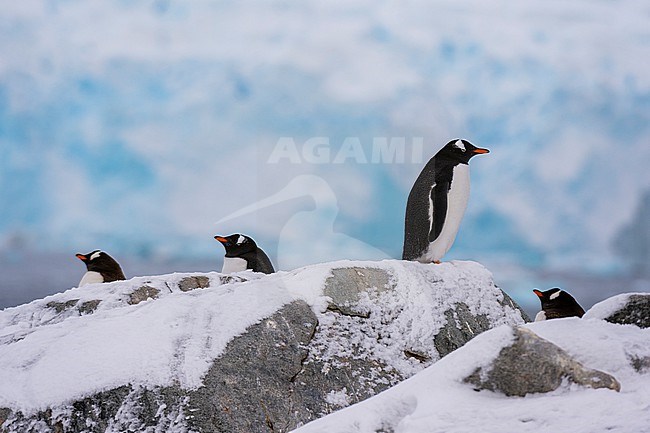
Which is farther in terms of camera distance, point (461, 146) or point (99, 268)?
point (99, 268)

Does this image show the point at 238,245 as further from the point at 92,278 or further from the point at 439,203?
the point at 439,203

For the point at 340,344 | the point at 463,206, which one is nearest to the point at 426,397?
the point at 340,344

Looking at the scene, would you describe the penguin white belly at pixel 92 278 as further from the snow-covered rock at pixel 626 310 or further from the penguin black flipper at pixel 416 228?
the snow-covered rock at pixel 626 310

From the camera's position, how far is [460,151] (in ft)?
14.6

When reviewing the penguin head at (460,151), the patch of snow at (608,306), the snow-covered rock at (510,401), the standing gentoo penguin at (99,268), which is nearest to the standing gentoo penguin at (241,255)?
the standing gentoo penguin at (99,268)

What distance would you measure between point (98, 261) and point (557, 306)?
345 cm

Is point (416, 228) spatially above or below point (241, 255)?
above

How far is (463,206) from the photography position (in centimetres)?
441

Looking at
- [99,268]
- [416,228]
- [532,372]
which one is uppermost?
[416,228]

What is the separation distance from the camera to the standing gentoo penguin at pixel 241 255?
5.97 m

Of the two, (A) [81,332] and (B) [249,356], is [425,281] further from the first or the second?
(A) [81,332]

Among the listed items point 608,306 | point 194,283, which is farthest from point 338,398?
point 194,283

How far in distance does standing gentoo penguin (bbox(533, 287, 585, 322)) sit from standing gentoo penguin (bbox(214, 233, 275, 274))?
2416 mm

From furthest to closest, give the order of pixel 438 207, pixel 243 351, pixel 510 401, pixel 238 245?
pixel 238 245 → pixel 438 207 → pixel 243 351 → pixel 510 401
